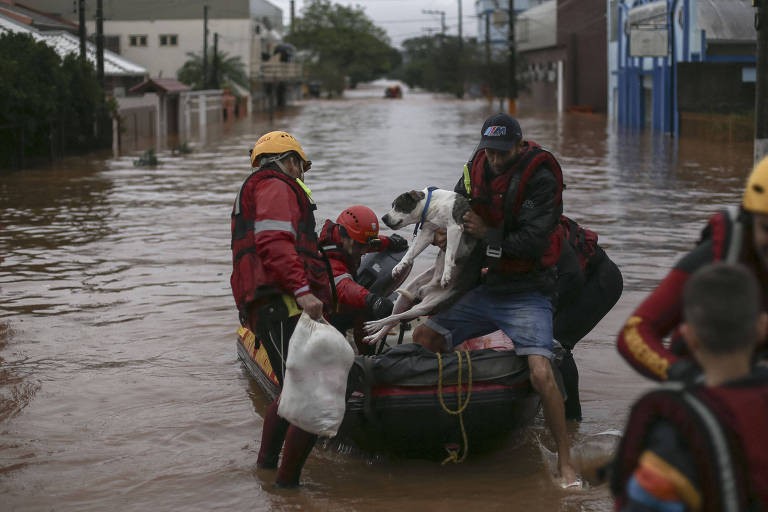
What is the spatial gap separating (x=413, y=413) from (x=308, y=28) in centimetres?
13753

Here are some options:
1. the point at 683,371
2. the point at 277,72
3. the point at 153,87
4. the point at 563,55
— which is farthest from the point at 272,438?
the point at 277,72

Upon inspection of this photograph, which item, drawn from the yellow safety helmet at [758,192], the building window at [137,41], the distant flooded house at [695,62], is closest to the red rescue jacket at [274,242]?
the yellow safety helmet at [758,192]

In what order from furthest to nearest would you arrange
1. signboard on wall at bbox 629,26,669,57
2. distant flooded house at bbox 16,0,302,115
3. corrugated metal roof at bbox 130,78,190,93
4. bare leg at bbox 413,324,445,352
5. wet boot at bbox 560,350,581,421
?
distant flooded house at bbox 16,0,302,115, corrugated metal roof at bbox 130,78,190,93, signboard on wall at bbox 629,26,669,57, wet boot at bbox 560,350,581,421, bare leg at bbox 413,324,445,352

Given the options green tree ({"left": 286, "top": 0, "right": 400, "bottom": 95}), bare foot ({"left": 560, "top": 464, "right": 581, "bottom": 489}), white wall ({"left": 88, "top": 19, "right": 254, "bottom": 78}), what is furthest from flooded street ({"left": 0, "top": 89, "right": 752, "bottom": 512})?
green tree ({"left": 286, "top": 0, "right": 400, "bottom": 95})

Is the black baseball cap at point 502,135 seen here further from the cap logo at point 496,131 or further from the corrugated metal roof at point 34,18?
the corrugated metal roof at point 34,18

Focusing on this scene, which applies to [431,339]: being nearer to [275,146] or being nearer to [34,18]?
[275,146]

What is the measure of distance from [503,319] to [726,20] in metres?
34.3

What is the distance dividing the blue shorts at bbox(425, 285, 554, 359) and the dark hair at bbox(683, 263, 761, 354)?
3.15m

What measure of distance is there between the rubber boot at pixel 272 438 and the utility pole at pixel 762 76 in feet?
30.2

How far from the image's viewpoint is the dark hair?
2918 mm

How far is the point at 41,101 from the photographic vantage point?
28.4 meters

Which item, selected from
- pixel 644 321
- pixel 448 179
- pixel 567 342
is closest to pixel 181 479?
pixel 567 342

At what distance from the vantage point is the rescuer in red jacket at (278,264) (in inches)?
230

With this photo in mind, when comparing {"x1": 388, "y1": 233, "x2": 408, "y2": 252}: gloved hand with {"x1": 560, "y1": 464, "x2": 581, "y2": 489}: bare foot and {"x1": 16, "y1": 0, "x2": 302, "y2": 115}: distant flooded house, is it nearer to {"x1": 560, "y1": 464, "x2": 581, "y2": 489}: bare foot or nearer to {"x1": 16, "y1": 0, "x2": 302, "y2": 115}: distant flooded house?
{"x1": 560, "y1": 464, "x2": 581, "y2": 489}: bare foot
